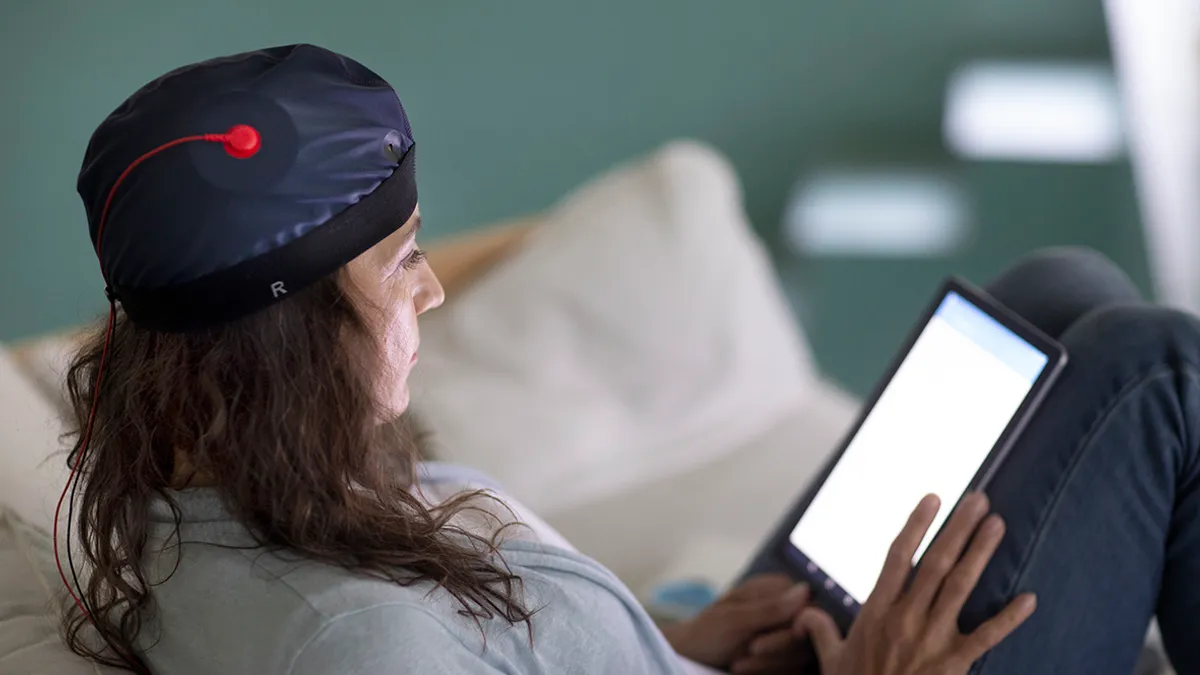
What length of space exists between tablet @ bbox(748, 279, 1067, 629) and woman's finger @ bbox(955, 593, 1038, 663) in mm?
88

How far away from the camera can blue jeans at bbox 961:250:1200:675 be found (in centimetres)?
96

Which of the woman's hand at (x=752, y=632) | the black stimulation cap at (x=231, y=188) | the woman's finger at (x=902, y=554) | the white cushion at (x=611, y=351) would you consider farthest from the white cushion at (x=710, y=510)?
the black stimulation cap at (x=231, y=188)

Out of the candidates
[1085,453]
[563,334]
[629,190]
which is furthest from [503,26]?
[1085,453]

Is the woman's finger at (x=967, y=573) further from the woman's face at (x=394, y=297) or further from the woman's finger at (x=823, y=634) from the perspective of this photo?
the woman's face at (x=394, y=297)

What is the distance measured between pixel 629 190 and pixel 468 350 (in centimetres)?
34

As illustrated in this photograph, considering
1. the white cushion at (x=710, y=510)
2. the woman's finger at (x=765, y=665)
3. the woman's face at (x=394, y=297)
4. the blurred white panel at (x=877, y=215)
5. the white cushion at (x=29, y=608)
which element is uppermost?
the woman's face at (x=394, y=297)

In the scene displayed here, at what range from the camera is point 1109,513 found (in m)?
0.97

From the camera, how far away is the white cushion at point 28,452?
3.24ft

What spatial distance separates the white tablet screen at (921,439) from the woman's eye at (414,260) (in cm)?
48

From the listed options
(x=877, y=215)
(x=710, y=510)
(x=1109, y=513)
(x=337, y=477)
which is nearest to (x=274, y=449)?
(x=337, y=477)

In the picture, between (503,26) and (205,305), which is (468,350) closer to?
(503,26)

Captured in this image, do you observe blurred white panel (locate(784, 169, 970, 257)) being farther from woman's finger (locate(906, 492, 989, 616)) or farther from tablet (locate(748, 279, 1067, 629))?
woman's finger (locate(906, 492, 989, 616))

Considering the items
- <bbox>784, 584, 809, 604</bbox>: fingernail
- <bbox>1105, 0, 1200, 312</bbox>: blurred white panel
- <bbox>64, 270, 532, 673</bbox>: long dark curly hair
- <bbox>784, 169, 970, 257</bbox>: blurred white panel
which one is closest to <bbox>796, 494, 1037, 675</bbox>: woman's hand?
<bbox>784, 584, 809, 604</bbox>: fingernail

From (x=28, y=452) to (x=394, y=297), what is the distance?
45 cm
